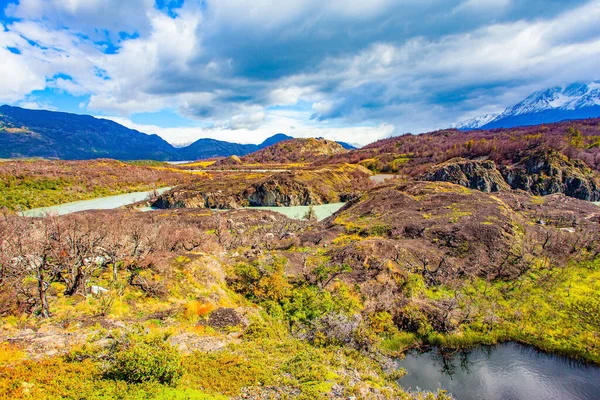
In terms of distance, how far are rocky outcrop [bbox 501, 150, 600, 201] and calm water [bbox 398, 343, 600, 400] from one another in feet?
309

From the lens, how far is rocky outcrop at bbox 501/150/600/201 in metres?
89.8

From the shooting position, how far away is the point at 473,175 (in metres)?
99.8

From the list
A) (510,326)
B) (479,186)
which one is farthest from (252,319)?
(479,186)

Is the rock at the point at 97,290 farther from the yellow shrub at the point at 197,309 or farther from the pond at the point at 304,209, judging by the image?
the pond at the point at 304,209

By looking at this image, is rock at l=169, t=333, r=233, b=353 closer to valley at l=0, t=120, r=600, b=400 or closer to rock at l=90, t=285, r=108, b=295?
valley at l=0, t=120, r=600, b=400

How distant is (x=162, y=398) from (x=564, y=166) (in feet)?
406

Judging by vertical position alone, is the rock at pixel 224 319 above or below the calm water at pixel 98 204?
below

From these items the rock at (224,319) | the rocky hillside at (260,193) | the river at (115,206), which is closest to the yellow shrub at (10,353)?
the rock at (224,319)

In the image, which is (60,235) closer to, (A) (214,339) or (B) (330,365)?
(A) (214,339)

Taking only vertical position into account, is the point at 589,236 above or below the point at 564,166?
below

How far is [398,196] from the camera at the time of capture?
160ft

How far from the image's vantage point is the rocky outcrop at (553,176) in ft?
295

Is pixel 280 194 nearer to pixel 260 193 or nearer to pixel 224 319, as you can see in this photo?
pixel 260 193

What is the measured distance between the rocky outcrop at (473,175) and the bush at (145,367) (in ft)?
340
